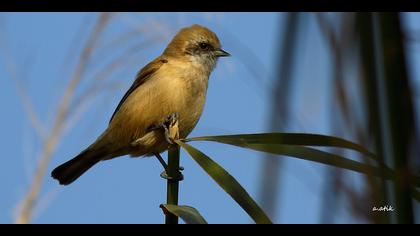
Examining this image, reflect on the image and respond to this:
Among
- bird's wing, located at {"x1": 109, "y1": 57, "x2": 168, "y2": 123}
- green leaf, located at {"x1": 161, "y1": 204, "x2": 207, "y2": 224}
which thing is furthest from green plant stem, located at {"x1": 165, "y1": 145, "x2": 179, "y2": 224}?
bird's wing, located at {"x1": 109, "y1": 57, "x2": 168, "y2": 123}

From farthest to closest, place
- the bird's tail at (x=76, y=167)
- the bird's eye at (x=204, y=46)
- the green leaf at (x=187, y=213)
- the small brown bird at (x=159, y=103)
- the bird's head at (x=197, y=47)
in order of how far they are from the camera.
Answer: the bird's eye at (x=204, y=46) < the bird's head at (x=197, y=47) < the bird's tail at (x=76, y=167) < the small brown bird at (x=159, y=103) < the green leaf at (x=187, y=213)

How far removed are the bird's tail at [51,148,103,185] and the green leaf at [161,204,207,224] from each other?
127 inches

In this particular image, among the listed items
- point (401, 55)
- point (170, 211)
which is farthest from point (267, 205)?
point (170, 211)

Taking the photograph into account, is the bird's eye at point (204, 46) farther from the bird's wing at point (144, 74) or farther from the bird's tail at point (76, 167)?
the bird's tail at point (76, 167)

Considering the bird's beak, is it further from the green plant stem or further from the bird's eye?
the green plant stem

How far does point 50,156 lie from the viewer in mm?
3529

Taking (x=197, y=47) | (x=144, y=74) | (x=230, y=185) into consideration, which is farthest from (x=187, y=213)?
(x=197, y=47)

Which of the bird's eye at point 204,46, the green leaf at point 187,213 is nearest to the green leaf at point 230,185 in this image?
the green leaf at point 187,213

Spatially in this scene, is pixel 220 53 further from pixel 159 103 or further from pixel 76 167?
pixel 76 167

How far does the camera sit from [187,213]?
1.73 meters

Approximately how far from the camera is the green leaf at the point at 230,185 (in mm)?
1619

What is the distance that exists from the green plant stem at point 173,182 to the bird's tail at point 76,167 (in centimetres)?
279

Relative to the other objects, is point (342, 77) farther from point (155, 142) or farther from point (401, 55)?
point (155, 142)

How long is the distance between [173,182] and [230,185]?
0.39m
